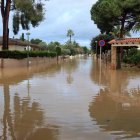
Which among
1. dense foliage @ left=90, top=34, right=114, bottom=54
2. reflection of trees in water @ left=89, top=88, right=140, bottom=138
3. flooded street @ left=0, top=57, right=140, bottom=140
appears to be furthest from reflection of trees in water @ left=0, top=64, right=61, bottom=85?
dense foliage @ left=90, top=34, right=114, bottom=54

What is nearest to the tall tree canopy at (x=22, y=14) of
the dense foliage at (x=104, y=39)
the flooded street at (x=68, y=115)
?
the flooded street at (x=68, y=115)

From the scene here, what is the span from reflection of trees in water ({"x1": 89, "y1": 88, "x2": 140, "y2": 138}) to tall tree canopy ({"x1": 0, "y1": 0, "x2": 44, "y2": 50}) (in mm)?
27453

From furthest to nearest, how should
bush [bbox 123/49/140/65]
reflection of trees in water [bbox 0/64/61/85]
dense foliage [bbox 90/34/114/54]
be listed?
dense foliage [bbox 90/34/114/54]
bush [bbox 123/49/140/65]
reflection of trees in water [bbox 0/64/61/85]

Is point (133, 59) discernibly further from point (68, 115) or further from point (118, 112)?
point (68, 115)

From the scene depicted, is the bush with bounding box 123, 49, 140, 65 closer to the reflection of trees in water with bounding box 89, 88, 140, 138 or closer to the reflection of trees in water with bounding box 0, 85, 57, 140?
the reflection of trees in water with bounding box 89, 88, 140, 138

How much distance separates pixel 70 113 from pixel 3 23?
32.5 m

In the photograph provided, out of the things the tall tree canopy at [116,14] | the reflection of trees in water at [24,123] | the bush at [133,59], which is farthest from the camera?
the tall tree canopy at [116,14]

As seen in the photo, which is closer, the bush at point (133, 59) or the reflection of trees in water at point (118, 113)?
the reflection of trees in water at point (118, 113)

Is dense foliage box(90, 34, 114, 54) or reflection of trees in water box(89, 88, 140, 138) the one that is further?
dense foliage box(90, 34, 114, 54)

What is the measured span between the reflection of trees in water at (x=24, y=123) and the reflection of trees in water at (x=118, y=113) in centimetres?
144

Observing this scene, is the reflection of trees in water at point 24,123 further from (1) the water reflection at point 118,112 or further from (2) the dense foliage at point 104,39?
(2) the dense foliage at point 104,39

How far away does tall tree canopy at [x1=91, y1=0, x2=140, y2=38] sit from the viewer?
49875 millimetres

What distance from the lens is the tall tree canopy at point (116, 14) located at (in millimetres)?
49875

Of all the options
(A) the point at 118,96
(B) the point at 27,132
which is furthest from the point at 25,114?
(A) the point at 118,96
